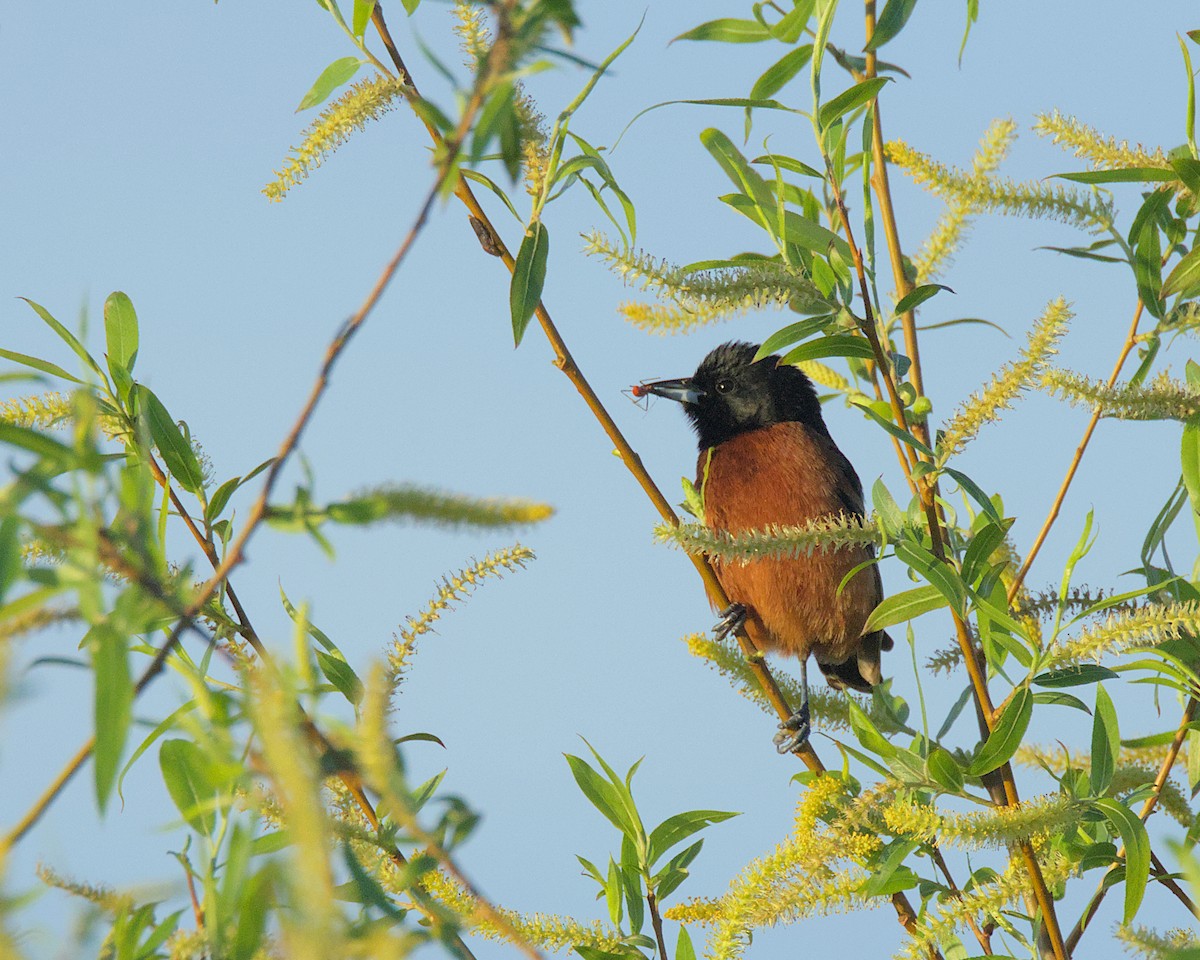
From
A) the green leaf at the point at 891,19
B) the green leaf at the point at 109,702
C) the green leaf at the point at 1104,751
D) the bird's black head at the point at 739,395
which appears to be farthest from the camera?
the bird's black head at the point at 739,395

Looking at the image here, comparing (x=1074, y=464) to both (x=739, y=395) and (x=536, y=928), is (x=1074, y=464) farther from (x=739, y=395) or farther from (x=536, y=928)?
(x=739, y=395)

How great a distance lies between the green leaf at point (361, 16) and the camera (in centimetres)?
189

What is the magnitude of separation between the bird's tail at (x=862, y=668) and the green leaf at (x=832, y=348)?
2.52m

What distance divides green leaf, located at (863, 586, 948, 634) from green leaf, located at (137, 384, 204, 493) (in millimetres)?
1239

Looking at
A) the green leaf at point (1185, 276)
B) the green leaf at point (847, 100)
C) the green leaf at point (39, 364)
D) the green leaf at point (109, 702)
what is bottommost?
the green leaf at point (109, 702)

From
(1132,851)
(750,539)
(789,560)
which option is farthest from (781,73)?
(789,560)

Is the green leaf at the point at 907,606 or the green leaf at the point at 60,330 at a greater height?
the green leaf at the point at 60,330

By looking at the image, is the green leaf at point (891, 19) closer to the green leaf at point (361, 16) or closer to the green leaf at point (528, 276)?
the green leaf at point (528, 276)

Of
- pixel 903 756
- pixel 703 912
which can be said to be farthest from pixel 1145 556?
pixel 703 912

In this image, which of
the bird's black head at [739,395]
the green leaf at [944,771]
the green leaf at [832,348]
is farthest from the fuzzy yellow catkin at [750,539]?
the bird's black head at [739,395]

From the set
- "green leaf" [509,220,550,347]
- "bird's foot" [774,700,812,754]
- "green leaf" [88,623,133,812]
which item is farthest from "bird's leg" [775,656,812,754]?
"green leaf" [88,623,133,812]

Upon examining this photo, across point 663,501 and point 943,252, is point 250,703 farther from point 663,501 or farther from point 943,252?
point 943,252

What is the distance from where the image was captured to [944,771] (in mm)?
2068

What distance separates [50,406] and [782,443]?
2.97 metres
